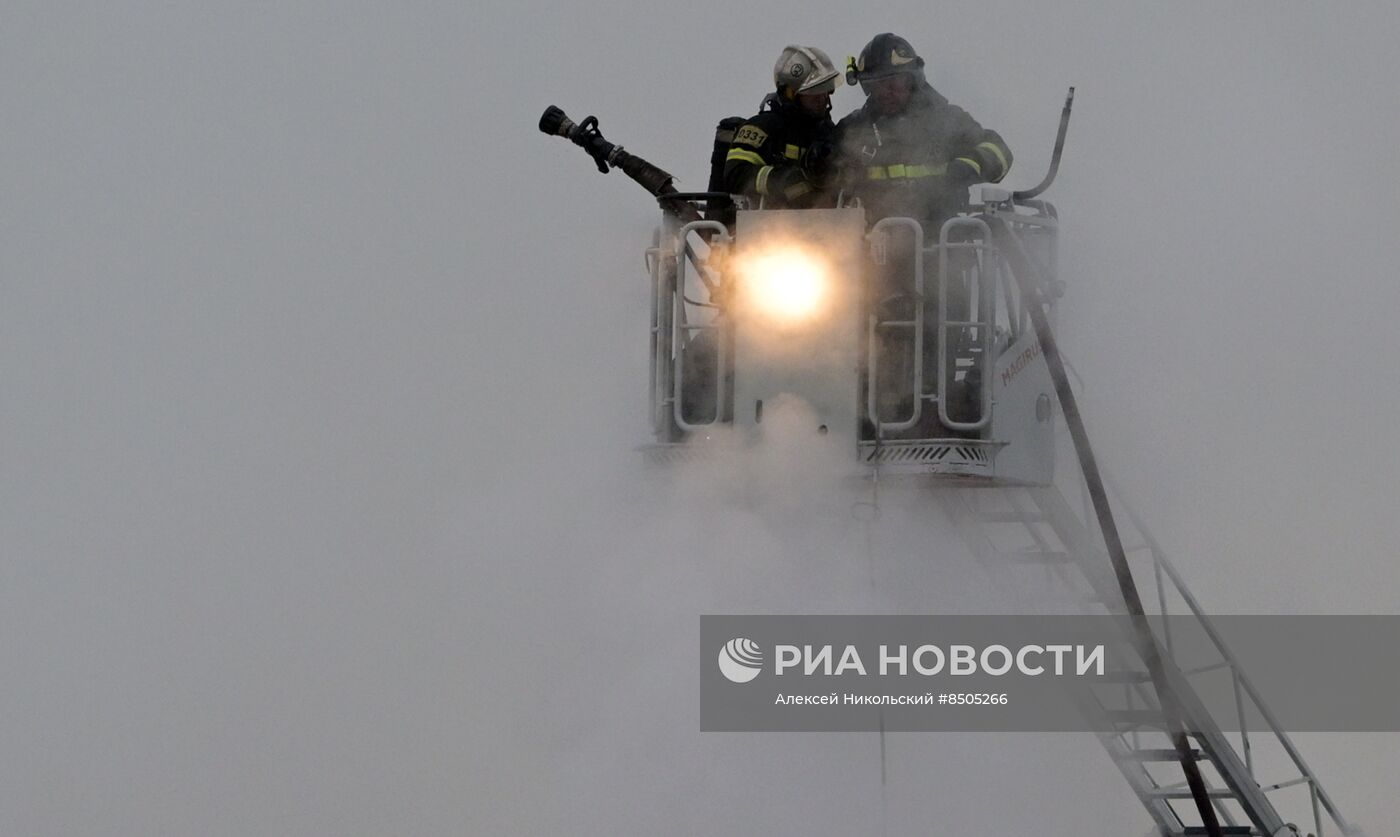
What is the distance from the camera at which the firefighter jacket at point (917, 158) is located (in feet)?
23.2

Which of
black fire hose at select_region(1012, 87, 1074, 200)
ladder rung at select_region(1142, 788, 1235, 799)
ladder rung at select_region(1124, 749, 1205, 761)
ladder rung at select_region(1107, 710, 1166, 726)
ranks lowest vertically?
ladder rung at select_region(1142, 788, 1235, 799)

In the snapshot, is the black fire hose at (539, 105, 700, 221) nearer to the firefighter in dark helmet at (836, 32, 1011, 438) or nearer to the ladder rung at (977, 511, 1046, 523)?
the firefighter in dark helmet at (836, 32, 1011, 438)

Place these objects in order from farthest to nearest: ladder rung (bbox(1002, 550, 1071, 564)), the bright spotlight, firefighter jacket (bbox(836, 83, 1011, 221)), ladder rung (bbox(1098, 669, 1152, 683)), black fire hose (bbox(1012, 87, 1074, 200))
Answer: ladder rung (bbox(1002, 550, 1071, 564))
ladder rung (bbox(1098, 669, 1152, 683))
firefighter jacket (bbox(836, 83, 1011, 221))
black fire hose (bbox(1012, 87, 1074, 200))
the bright spotlight

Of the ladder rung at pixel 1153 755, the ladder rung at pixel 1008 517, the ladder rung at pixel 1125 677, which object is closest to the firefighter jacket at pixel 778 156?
the ladder rung at pixel 1008 517

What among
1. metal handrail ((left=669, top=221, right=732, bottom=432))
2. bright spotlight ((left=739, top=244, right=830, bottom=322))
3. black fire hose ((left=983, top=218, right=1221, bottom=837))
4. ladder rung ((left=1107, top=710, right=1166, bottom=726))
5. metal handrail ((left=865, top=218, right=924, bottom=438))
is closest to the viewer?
black fire hose ((left=983, top=218, right=1221, bottom=837))

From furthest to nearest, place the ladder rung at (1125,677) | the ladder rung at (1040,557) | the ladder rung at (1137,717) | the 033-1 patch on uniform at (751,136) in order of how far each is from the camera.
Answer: the ladder rung at (1040,557) < the 033-1 patch on uniform at (751,136) < the ladder rung at (1125,677) < the ladder rung at (1137,717)

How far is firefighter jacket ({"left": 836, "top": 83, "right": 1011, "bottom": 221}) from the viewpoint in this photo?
708cm

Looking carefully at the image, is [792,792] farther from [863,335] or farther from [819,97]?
[819,97]

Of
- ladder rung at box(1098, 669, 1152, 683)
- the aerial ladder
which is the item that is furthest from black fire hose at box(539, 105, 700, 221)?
ladder rung at box(1098, 669, 1152, 683)

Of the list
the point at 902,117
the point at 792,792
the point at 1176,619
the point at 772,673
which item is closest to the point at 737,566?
the point at 772,673

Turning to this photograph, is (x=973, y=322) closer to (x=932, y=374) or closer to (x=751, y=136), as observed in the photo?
(x=932, y=374)

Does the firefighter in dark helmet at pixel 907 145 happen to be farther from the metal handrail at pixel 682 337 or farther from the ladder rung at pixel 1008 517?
the ladder rung at pixel 1008 517

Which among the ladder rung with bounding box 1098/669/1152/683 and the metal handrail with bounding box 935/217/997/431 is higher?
the metal handrail with bounding box 935/217/997/431

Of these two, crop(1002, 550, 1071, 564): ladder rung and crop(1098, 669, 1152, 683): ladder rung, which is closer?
crop(1098, 669, 1152, 683): ladder rung
